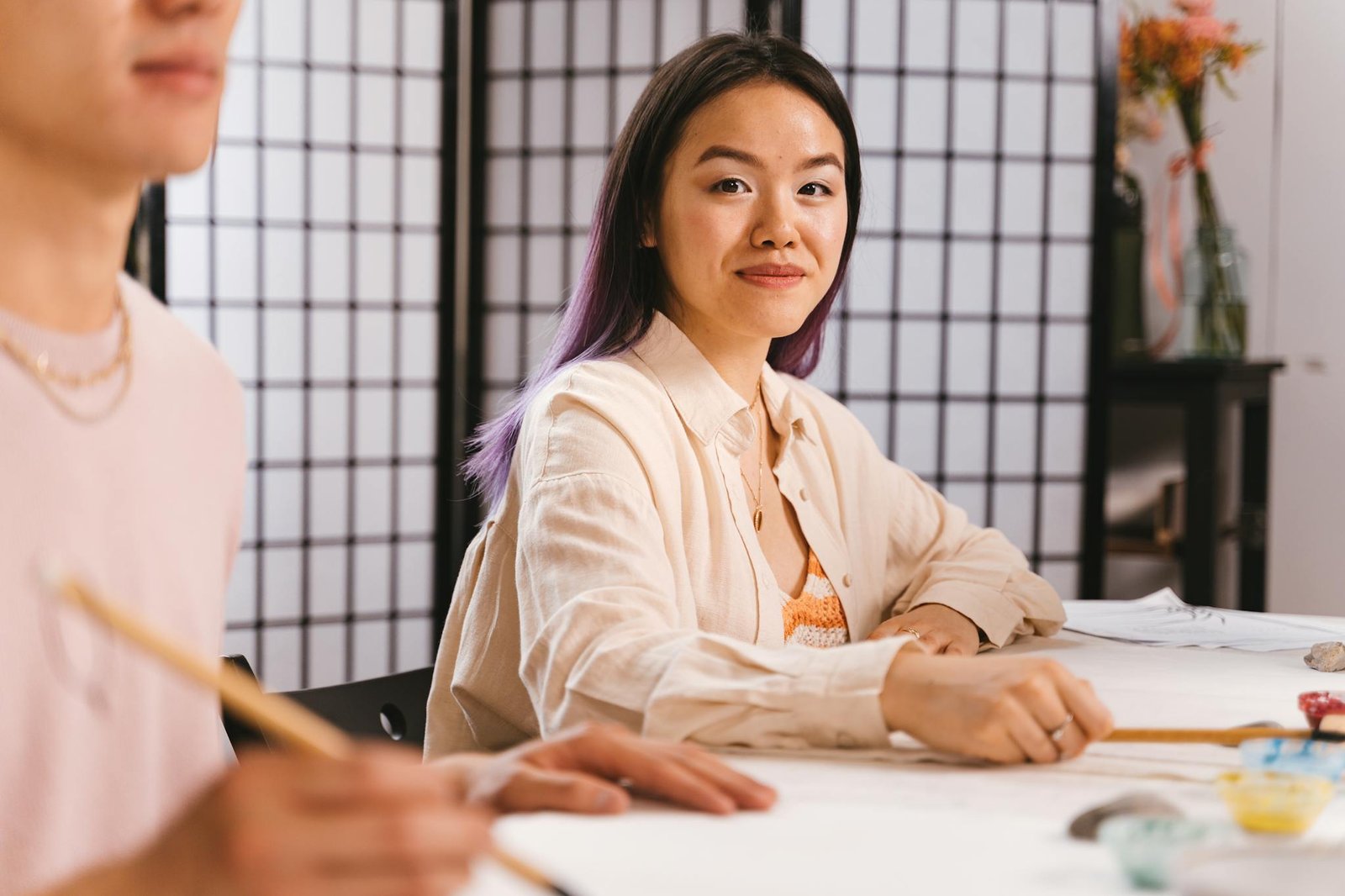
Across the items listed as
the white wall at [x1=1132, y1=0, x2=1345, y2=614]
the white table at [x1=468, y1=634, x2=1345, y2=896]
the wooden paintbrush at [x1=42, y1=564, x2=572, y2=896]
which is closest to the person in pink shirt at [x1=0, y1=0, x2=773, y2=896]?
the wooden paintbrush at [x1=42, y1=564, x2=572, y2=896]

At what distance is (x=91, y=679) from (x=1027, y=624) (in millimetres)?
1164

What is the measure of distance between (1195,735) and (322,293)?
126 inches

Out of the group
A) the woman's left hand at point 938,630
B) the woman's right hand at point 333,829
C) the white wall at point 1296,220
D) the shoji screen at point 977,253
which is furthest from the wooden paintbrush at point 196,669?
the white wall at point 1296,220

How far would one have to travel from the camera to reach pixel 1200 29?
3.96 m

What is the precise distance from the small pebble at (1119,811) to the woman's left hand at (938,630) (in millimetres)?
599

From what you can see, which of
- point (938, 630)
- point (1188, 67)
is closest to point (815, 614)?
point (938, 630)

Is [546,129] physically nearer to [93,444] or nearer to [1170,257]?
[1170,257]

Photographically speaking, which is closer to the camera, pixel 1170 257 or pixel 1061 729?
pixel 1061 729

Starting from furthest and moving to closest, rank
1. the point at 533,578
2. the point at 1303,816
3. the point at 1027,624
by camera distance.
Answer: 1. the point at 1027,624
2. the point at 533,578
3. the point at 1303,816

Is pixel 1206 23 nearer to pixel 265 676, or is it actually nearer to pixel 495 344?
pixel 495 344

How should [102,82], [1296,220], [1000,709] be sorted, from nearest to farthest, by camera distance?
[102,82] < [1000,709] < [1296,220]

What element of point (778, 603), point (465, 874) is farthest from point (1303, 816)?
point (778, 603)

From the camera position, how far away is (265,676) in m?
3.94

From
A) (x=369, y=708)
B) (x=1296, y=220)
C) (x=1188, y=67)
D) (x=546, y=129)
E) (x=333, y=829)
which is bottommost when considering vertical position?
(x=369, y=708)
